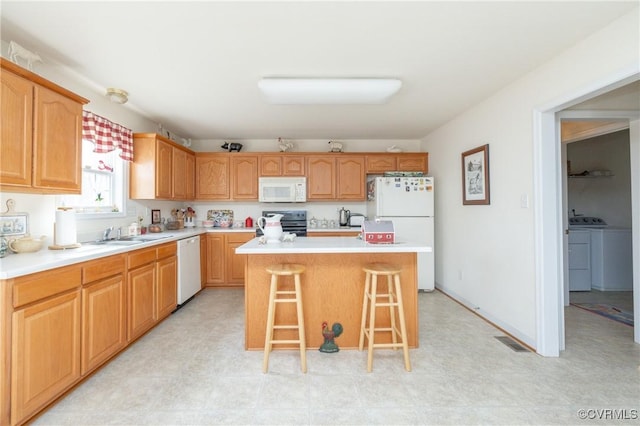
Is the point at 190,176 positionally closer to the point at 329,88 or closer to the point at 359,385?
the point at 329,88

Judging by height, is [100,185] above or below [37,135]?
below

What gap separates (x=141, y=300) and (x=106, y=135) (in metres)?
1.65

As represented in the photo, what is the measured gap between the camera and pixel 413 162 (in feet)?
14.9

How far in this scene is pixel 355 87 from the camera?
2459 millimetres

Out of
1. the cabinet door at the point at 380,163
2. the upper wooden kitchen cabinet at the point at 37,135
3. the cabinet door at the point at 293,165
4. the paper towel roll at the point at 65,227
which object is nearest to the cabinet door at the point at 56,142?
the upper wooden kitchen cabinet at the point at 37,135

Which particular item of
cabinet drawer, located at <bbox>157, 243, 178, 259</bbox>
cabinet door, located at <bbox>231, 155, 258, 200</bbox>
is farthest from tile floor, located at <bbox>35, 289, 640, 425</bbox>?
cabinet door, located at <bbox>231, 155, 258, 200</bbox>

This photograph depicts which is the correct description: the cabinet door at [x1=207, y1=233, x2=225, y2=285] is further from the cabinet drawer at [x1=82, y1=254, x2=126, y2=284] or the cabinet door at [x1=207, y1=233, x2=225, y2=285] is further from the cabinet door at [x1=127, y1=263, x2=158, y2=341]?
the cabinet drawer at [x1=82, y1=254, x2=126, y2=284]

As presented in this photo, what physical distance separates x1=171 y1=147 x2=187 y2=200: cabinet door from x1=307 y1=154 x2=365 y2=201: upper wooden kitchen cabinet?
1.80m

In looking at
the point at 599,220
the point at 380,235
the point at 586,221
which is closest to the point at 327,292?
the point at 380,235

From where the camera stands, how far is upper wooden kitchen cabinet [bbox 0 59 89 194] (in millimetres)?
1664

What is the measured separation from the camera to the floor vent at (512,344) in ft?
7.70

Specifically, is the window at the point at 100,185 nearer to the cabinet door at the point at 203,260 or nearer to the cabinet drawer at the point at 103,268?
the cabinet drawer at the point at 103,268

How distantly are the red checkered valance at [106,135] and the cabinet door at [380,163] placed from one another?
3177 mm

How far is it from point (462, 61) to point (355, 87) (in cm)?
84
